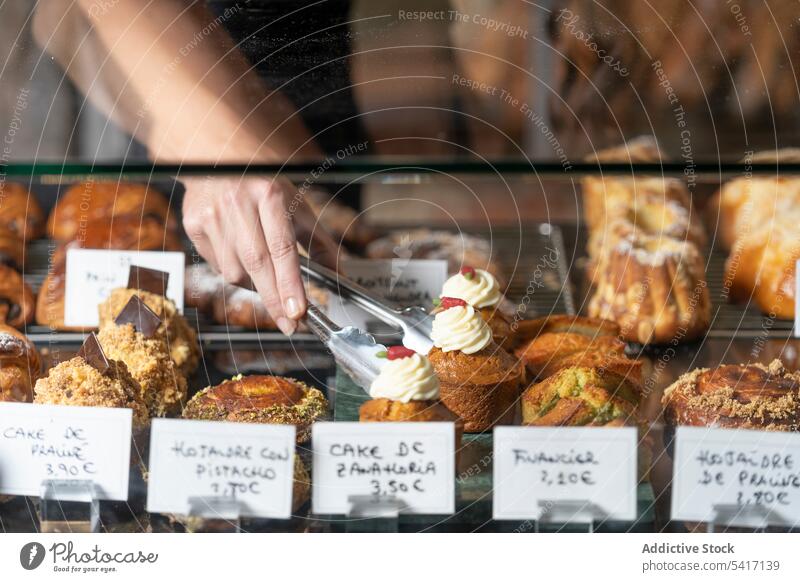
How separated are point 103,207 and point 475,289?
121 centimetres

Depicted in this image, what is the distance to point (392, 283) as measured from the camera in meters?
2.11

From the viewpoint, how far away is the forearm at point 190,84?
1737 millimetres

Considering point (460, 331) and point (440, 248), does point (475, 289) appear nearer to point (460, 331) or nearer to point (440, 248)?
point (460, 331)

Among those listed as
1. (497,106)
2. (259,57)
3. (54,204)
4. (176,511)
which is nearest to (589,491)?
(176,511)

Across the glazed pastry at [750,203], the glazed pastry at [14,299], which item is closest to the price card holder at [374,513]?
the glazed pastry at [14,299]

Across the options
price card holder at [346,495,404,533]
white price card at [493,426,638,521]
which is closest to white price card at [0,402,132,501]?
price card holder at [346,495,404,533]

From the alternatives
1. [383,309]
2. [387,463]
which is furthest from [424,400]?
[383,309]

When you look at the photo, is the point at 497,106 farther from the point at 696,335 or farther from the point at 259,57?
the point at 259,57

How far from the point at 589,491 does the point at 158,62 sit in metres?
1.18

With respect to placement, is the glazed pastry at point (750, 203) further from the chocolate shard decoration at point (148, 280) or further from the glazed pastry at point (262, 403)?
the chocolate shard decoration at point (148, 280)

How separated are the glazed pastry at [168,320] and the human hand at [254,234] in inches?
5.8

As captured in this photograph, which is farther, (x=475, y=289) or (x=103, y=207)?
(x=103, y=207)

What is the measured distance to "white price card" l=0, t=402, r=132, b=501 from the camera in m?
1.45

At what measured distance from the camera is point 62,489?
1.48 m
